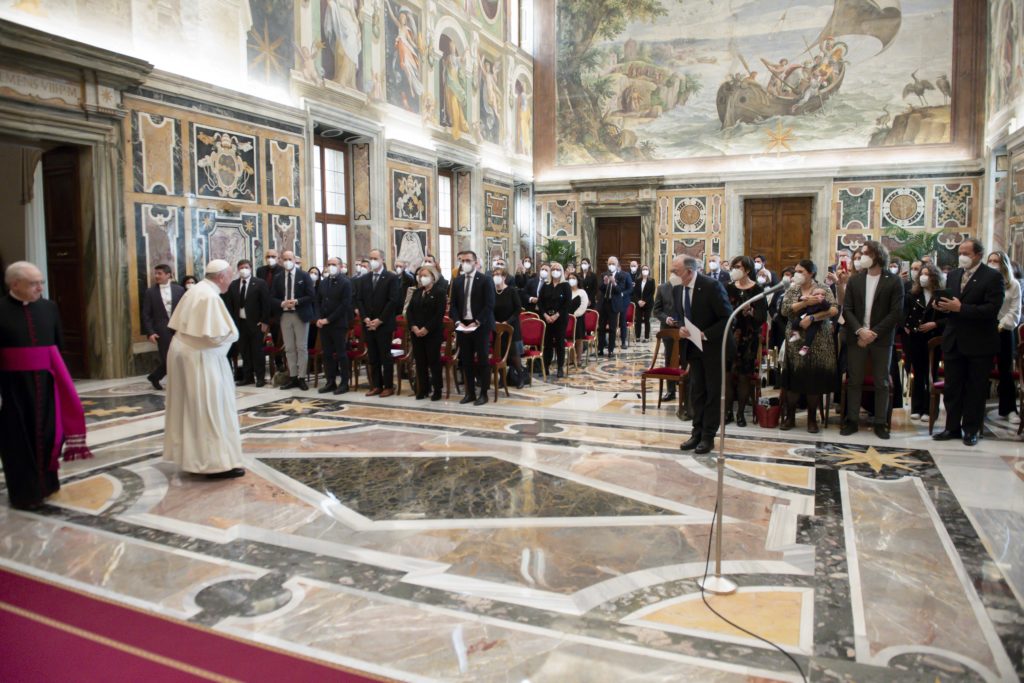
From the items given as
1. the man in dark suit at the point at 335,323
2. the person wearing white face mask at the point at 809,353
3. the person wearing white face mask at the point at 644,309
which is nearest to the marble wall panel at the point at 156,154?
the man in dark suit at the point at 335,323

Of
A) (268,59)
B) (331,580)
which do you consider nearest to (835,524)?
(331,580)

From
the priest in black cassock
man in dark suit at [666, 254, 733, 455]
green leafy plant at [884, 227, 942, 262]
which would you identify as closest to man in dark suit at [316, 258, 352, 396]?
the priest in black cassock

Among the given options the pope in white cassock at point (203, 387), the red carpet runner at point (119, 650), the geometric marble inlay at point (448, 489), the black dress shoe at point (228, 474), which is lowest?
the red carpet runner at point (119, 650)

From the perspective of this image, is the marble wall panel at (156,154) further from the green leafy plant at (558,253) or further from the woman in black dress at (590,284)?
the green leafy plant at (558,253)

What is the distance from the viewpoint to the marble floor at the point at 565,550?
2.91 meters

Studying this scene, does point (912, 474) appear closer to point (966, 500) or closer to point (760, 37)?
point (966, 500)

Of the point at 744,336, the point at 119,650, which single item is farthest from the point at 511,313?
the point at 119,650

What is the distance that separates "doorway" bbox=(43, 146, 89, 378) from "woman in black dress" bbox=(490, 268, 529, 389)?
534cm

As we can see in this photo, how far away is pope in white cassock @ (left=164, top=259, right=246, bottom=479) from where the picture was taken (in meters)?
5.07

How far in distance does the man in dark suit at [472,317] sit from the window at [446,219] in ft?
29.0

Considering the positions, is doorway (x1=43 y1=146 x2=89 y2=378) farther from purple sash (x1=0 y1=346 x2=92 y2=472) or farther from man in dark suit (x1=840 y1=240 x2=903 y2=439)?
man in dark suit (x1=840 y1=240 x2=903 y2=439)

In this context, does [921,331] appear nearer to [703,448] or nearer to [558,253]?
[703,448]

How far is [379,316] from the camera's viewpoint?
Answer: 8.63m

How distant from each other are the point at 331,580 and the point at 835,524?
9.51 feet
